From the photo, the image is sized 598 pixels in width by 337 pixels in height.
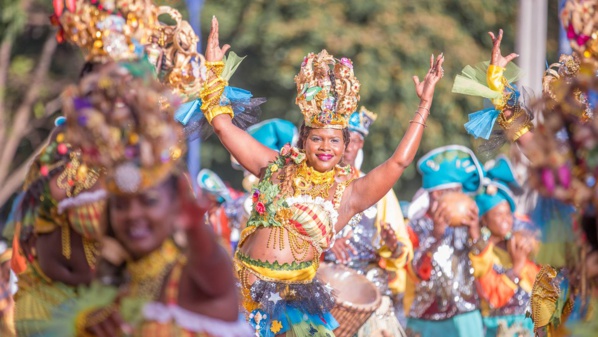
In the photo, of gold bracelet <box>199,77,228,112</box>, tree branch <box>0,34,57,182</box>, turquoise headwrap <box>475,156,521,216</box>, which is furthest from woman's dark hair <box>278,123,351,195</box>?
tree branch <box>0,34,57,182</box>

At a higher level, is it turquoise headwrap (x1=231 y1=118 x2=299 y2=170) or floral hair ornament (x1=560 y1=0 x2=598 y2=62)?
turquoise headwrap (x1=231 y1=118 x2=299 y2=170)

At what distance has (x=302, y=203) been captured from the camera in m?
6.65

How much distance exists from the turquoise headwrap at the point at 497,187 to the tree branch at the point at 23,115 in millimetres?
8925

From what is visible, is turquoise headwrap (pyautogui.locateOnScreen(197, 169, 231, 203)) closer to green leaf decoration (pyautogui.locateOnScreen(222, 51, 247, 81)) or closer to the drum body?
the drum body

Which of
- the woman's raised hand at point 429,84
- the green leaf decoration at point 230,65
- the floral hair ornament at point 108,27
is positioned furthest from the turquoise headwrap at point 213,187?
the floral hair ornament at point 108,27

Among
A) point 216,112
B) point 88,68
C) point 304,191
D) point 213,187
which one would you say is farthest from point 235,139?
point 213,187

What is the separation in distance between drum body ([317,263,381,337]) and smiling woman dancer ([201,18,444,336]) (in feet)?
1.17

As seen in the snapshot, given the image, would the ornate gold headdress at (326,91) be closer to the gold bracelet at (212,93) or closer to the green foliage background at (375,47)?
the gold bracelet at (212,93)

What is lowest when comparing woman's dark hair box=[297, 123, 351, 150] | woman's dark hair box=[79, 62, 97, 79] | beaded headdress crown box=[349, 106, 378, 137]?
woman's dark hair box=[79, 62, 97, 79]

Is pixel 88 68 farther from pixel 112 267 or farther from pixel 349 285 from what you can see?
pixel 349 285

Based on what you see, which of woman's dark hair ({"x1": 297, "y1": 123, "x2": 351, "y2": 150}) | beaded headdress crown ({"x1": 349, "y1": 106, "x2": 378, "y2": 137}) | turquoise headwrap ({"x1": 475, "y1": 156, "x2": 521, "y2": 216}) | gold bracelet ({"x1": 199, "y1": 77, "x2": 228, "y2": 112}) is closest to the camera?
gold bracelet ({"x1": 199, "y1": 77, "x2": 228, "y2": 112})

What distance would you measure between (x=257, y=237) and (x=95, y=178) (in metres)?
1.74

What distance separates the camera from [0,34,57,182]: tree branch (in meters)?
17.1

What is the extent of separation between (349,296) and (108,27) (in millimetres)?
3049
